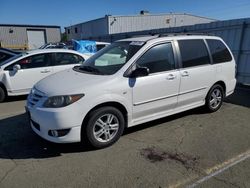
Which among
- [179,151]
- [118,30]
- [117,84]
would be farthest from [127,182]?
[118,30]

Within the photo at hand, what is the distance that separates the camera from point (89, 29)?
37125mm

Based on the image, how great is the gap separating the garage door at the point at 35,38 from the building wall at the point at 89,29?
18.6 feet

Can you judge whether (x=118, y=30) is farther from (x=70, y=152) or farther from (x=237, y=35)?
(x=70, y=152)

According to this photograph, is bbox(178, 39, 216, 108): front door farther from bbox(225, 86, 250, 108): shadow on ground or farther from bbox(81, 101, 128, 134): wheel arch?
bbox(225, 86, 250, 108): shadow on ground

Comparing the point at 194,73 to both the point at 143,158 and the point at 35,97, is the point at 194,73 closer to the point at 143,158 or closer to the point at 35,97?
the point at 143,158

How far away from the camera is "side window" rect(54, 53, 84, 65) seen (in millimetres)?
7423

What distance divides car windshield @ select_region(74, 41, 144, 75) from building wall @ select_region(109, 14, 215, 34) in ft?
89.1

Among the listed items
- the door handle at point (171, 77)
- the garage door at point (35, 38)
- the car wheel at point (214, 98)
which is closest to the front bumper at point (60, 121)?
the door handle at point (171, 77)

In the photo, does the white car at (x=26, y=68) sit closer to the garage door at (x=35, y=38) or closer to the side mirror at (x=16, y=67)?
the side mirror at (x=16, y=67)

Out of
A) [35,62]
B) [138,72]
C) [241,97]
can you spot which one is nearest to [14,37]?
[35,62]

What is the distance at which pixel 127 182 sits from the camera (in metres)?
3.01

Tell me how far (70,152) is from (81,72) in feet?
4.73

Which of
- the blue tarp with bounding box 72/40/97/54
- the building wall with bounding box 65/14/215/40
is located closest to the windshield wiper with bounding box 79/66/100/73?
the blue tarp with bounding box 72/40/97/54

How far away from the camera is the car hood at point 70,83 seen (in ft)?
11.9
